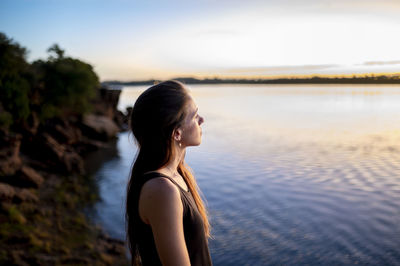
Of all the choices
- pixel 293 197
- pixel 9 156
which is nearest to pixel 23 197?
pixel 9 156

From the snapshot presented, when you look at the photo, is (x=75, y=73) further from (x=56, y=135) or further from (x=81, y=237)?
(x=81, y=237)

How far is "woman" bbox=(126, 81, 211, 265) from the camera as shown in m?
1.91

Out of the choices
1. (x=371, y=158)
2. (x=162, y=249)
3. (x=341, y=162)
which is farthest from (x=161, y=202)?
(x=371, y=158)

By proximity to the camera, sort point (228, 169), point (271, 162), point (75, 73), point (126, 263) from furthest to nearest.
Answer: point (75, 73) → point (271, 162) → point (228, 169) → point (126, 263)

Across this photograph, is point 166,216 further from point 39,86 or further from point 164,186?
point 39,86

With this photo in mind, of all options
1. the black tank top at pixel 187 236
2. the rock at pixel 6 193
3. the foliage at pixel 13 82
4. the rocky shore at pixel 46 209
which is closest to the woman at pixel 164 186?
the black tank top at pixel 187 236

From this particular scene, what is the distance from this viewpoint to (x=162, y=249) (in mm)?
1944

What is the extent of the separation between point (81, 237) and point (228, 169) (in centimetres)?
2338

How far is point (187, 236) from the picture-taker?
2137mm

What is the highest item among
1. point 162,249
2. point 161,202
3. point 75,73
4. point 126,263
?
point 75,73

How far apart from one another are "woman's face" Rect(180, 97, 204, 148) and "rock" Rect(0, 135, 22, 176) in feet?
69.9

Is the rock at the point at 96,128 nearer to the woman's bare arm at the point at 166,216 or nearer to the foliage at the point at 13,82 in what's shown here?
the foliage at the point at 13,82

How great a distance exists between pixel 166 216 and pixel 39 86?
5285cm

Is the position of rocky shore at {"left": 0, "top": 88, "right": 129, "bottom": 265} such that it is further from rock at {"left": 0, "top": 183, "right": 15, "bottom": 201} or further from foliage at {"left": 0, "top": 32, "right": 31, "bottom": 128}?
foliage at {"left": 0, "top": 32, "right": 31, "bottom": 128}
